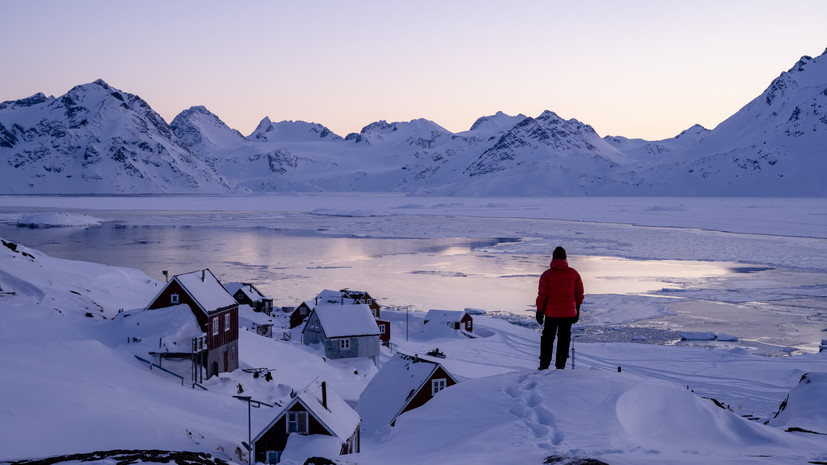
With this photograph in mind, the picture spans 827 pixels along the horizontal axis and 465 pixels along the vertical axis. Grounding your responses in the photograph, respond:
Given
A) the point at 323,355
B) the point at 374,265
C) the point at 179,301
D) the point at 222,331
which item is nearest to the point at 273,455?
the point at 222,331

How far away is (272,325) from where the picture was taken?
137 ft

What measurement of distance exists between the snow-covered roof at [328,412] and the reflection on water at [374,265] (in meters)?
27.4

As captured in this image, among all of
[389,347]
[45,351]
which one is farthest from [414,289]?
[45,351]

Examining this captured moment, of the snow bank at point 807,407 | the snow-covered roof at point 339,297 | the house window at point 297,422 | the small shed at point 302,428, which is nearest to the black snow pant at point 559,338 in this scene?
the snow bank at point 807,407

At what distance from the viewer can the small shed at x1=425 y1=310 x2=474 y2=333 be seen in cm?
4088

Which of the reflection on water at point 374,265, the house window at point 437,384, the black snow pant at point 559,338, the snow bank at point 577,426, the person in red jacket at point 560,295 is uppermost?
the person in red jacket at point 560,295

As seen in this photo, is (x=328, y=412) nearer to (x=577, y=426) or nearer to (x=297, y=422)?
(x=297, y=422)

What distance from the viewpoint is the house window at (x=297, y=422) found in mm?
19094

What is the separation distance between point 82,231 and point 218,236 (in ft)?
80.5

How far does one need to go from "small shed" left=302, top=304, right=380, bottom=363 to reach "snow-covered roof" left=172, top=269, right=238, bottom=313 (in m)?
7.34

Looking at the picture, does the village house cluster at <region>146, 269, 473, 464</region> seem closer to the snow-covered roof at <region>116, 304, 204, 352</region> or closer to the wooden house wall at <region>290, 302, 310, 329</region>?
the wooden house wall at <region>290, 302, 310, 329</region>

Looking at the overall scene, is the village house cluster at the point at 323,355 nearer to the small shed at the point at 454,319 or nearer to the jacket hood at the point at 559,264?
the small shed at the point at 454,319

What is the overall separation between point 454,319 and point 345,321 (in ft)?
22.9

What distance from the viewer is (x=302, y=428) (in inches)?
752
